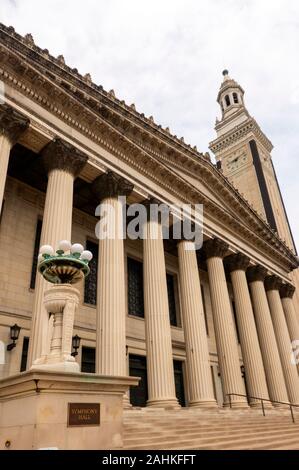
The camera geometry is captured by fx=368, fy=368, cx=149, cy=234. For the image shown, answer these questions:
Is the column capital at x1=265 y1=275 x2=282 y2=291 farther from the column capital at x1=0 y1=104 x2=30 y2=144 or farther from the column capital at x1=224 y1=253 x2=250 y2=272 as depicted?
the column capital at x1=0 y1=104 x2=30 y2=144

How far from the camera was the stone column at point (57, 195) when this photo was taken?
11.1 meters

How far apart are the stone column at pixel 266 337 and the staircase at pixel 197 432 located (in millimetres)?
7626

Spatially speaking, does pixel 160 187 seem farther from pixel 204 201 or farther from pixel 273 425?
pixel 273 425

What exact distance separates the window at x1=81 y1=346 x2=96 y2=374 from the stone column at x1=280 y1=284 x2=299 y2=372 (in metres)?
16.4

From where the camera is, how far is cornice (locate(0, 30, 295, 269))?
1272cm

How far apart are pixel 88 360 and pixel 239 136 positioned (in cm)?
3631

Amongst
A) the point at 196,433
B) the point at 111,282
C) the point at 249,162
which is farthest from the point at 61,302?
the point at 249,162

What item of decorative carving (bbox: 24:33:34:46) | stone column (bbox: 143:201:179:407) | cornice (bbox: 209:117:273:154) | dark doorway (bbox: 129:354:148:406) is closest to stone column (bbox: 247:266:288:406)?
dark doorway (bbox: 129:354:148:406)

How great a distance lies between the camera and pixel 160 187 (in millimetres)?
17688

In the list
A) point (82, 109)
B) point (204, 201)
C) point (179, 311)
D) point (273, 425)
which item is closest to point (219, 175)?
point (204, 201)

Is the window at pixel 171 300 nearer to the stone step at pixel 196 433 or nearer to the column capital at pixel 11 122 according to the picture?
the stone step at pixel 196 433

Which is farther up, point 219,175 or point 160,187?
point 219,175

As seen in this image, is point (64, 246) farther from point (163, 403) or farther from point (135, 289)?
point (135, 289)
